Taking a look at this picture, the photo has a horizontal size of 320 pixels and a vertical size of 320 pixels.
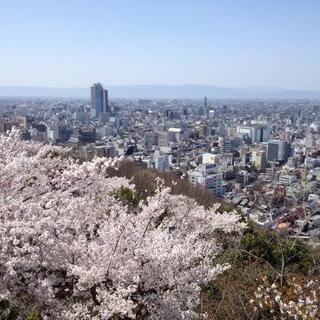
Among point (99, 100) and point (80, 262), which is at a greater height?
point (80, 262)

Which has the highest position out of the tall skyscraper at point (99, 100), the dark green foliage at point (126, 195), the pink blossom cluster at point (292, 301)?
the pink blossom cluster at point (292, 301)

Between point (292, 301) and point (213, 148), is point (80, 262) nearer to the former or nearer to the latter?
point (292, 301)

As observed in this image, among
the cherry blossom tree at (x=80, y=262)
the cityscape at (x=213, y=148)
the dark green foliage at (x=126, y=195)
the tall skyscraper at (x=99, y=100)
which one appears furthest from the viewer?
the tall skyscraper at (x=99, y=100)

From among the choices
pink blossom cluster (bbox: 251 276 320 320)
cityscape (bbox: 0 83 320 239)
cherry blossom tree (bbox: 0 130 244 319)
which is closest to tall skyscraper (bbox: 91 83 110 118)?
cityscape (bbox: 0 83 320 239)

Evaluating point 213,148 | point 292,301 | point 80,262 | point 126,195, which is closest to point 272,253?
point 126,195

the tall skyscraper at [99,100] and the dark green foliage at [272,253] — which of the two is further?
the tall skyscraper at [99,100]

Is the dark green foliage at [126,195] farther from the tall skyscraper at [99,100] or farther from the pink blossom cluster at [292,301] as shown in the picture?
the tall skyscraper at [99,100]

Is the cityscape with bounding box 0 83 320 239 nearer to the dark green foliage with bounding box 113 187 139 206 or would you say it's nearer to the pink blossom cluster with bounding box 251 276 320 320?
the dark green foliage with bounding box 113 187 139 206

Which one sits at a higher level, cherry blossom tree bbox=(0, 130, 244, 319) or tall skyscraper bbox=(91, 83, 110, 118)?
cherry blossom tree bbox=(0, 130, 244, 319)

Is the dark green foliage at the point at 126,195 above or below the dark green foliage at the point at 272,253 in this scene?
above

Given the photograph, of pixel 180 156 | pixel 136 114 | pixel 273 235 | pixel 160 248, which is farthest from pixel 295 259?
pixel 136 114

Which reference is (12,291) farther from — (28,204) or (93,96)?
(93,96)

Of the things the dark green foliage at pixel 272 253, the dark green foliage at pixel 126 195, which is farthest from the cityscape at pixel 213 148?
the dark green foliage at pixel 126 195
